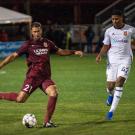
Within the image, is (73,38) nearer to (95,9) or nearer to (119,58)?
(95,9)

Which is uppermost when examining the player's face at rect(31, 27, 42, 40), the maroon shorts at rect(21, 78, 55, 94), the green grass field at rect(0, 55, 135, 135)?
the player's face at rect(31, 27, 42, 40)

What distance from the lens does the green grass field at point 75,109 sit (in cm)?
1133

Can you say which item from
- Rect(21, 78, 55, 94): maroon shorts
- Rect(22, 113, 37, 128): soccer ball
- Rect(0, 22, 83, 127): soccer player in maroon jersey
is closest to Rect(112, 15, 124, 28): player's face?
Rect(0, 22, 83, 127): soccer player in maroon jersey

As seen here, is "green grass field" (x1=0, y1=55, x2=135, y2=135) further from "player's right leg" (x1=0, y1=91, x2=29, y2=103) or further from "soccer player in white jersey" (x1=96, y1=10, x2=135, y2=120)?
"soccer player in white jersey" (x1=96, y1=10, x2=135, y2=120)

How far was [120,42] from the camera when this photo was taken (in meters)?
13.6

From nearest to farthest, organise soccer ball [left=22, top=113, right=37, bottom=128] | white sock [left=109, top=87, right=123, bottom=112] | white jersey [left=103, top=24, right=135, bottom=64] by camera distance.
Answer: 1. soccer ball [left=22, top=113, right=37, bottom=128]
2. white sock [left=109, top=87, right=123, bottom=112]
3. white jersey [left=103, top=24, right=135, bottom=64]

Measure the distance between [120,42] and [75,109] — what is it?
6.17ft

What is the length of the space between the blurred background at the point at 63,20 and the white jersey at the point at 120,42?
20.6 m

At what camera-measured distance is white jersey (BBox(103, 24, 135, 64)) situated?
13.5 m

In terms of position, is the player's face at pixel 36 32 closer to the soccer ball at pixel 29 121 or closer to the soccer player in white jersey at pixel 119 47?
the soccer ball at pixel 29 121

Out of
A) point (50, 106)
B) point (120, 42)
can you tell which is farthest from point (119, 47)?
point (50, 106)

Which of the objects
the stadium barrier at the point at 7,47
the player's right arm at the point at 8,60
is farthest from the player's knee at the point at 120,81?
the stadium barrier at the point at 7,47

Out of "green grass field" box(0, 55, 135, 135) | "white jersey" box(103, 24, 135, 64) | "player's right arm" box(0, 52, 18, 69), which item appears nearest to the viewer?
"green grass field" box(0, 55, 135, 135)

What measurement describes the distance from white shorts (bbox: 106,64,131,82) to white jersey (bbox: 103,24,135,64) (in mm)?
118
